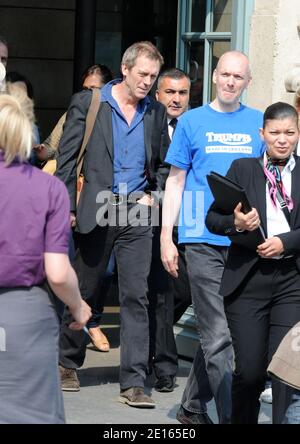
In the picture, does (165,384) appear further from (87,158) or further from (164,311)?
(87,158)

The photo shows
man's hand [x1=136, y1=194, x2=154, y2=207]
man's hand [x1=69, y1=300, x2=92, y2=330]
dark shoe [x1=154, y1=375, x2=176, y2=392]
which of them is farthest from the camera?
dark shoe [x1=154, y1=375, x2=176, y2=392]

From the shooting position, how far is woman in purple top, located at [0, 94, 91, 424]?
4797 mm

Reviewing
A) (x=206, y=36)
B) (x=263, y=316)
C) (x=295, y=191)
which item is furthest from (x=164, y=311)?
(x=295, y=191)

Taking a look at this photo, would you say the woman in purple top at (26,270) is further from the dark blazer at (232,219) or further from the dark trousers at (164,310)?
the dark trousers at (164,310)

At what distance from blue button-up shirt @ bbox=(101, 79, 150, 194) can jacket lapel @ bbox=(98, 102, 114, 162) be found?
4 cm

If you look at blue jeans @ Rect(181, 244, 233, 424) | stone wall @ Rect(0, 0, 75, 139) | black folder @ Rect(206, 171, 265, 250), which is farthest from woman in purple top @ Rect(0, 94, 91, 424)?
stone wall @ Rect(0, 0, 75, 139)

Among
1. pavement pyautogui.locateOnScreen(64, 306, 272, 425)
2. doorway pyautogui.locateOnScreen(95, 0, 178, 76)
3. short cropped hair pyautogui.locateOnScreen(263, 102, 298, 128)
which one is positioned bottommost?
pavement pyautogui.locateOnScreen(64, 306, 272, 425)

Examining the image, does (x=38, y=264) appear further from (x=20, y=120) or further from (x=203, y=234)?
(x=203, y=234)

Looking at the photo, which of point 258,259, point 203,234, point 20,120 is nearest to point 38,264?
point 20,120

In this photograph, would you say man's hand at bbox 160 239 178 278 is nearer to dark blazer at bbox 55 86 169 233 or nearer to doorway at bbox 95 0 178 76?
dark blazer at bbox 55 86 169 233

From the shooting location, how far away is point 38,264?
15.9 ft

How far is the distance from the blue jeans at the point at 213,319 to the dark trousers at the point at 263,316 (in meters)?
0.57

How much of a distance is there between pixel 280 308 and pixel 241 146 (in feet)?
3.61

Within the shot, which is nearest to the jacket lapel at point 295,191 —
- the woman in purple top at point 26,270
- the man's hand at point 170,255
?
the man's hand at point 170,255
